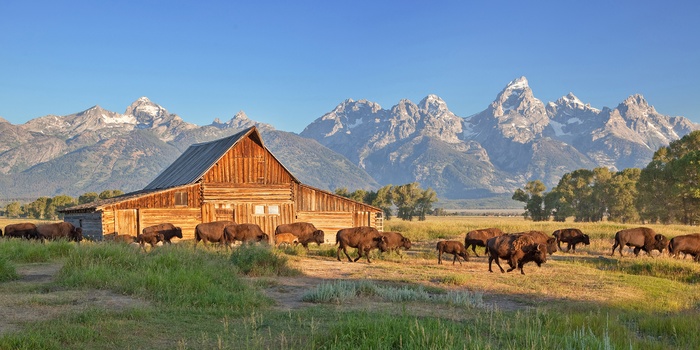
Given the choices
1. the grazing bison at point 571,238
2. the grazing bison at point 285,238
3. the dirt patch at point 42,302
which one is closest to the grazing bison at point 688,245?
the grazing bison at point 571,238

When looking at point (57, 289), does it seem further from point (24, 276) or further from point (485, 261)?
point (485, 261)

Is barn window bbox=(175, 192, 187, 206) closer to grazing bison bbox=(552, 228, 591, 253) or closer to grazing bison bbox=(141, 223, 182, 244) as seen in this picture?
grazing bison bbox=(141, 223, 182, 244)

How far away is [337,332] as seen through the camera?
25.0 ft

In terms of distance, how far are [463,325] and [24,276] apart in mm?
12029

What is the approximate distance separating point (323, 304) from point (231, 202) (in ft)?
71.6

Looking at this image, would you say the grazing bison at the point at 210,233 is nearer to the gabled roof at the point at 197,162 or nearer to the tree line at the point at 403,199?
the gabled roof at the point at 197,162

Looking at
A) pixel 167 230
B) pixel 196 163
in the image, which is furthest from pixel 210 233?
pixel 196 163

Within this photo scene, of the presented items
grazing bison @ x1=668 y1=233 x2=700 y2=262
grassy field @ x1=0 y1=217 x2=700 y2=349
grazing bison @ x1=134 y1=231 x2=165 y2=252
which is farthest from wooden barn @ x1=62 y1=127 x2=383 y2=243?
grazing bison @ x1=668 y1=233 x2=700 y2=262

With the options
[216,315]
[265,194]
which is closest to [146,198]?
[265,194]

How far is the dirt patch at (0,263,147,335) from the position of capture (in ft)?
30.5

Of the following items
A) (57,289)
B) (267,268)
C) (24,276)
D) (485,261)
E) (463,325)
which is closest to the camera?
(463,325)

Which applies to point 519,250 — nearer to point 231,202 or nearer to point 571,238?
point 571,238

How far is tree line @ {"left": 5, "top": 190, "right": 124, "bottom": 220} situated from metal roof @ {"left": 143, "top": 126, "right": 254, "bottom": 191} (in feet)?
171

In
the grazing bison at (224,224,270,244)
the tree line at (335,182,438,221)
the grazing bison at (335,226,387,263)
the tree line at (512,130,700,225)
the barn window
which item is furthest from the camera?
the tree line at (335,182,438,221)
